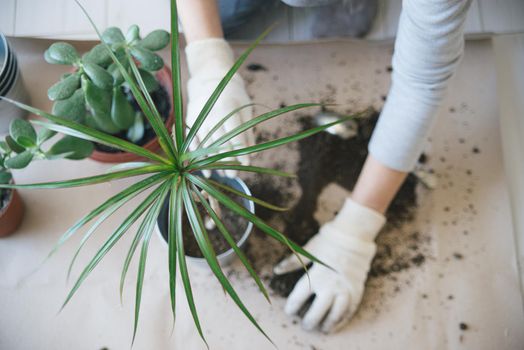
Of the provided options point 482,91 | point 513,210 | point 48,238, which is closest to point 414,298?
point 513,210

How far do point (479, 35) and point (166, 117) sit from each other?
831 millimetres

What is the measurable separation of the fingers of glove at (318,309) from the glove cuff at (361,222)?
0.15m

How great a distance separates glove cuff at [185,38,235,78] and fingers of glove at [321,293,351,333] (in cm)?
52

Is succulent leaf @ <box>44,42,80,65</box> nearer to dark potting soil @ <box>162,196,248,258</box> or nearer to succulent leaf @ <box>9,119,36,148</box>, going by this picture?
succulent leaf @ <box>9,119,36,148</box>

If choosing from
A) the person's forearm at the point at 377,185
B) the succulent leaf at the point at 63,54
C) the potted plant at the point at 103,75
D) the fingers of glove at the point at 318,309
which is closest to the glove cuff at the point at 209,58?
the potted plant at the point at 103,75

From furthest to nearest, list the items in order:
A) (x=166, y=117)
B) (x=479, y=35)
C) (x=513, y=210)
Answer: (x=479, y=35)
(x=513, y=210)
(x=166, y=117)

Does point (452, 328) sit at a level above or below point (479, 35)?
below

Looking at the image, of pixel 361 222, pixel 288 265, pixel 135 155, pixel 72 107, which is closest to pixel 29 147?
pixel 72 107

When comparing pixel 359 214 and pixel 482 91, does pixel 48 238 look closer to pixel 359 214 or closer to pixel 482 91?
pixel 359 214

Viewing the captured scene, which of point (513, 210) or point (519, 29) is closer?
point (513, 210)

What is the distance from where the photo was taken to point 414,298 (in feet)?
3.35

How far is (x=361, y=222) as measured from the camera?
1016 mm

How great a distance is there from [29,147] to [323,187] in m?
0.64

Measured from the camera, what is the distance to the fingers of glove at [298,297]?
38.5 inches
